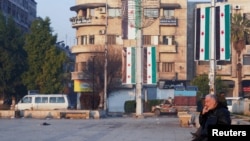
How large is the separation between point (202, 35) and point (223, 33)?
3.05ft

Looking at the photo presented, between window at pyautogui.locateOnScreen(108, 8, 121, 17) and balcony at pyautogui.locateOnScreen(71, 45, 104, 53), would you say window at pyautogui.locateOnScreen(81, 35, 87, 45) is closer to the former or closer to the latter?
balcony at pyautogui.locateOnScreen(71, 45, 104, 53)

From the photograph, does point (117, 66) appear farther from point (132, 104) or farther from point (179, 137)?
point (179, 137)

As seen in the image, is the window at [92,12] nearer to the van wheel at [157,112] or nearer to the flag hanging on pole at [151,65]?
the van wheel at [157,112]

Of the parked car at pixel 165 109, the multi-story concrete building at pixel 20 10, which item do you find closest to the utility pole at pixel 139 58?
the parked car at pixel 165 109

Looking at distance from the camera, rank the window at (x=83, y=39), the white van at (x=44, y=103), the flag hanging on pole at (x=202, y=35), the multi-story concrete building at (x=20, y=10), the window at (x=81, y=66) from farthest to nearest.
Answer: the multi-story concrete building at (x=20, y=10)
the window at (x=83, y=39)
the window at (x=81, y=66)
the white van at (x=44, y=103)
the flag hanging on pole at (x=202, y=35)

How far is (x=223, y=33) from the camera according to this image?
29703 millimetres

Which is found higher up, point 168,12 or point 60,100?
point 168,12

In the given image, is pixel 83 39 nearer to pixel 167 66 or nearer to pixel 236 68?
pixel 167 66

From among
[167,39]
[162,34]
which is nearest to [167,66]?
[167,39]

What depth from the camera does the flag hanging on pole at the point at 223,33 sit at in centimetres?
2959

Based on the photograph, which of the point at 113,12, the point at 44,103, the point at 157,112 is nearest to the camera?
the point at 44,103

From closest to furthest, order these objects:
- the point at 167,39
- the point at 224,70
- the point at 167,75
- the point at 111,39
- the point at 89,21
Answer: the point at 224,70 < the point at 167,75 < the point at 167,39 < the point at 111,39 < the point at 89,21

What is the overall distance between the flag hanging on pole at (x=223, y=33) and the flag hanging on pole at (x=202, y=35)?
445mm

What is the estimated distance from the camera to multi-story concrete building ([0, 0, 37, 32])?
93.3 meters
